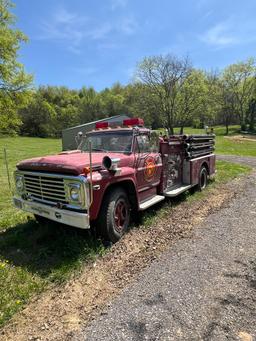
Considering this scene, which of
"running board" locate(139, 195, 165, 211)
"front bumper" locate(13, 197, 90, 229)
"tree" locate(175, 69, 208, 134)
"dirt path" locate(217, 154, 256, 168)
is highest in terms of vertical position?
"tree" locate(175, 69, 208, 134)

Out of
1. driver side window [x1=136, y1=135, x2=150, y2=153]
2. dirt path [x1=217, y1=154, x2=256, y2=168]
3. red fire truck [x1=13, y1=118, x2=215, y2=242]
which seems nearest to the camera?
red fire truck [x1=13, y1=118, x2=215, y2=242]

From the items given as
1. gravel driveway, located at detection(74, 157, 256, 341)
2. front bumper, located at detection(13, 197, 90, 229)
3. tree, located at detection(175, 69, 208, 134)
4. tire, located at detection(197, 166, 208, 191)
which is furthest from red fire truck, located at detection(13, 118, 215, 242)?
tree, located at detection(175, 69, 208, 134)

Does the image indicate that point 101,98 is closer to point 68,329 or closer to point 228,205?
point 228,205

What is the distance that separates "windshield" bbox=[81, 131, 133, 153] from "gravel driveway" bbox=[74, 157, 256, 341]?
2.13 metres

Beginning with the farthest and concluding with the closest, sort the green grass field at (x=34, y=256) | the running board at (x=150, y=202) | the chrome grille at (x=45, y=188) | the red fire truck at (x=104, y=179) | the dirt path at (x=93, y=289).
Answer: the running board at (x=150, y=202), the chrome grille at (x=45, y=188), the red fire truck at (x=104, y=179), the green grass field at (x=34, y=256), the dirt path at (x=93, y=289)

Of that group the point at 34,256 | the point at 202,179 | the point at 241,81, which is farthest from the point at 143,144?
the point at 241,81

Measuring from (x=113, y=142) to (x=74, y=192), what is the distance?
1.97m

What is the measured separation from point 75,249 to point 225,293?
2324mm

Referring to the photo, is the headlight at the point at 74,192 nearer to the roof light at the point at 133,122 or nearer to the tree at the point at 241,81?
the roof light at the point at 133,122

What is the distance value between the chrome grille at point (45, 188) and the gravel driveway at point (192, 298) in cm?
178

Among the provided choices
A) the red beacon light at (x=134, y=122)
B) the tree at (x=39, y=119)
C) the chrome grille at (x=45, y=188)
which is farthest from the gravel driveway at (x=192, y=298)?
the tree at (x=39, y=119)

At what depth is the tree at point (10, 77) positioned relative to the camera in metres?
21.8

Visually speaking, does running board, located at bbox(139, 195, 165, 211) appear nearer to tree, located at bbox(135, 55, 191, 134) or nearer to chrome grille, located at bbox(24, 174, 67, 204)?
chrome grille, located at bbox(24, 174, 67, 204)

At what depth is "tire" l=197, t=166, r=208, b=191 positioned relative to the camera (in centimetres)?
880
